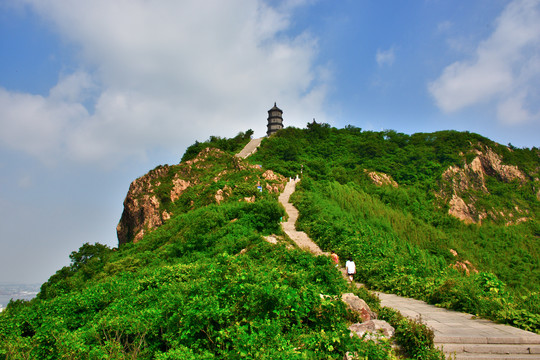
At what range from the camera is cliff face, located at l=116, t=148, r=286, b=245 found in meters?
21.4

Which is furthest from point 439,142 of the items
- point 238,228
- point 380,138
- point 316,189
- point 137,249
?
point 137,249

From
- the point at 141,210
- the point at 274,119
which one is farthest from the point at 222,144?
the point at 141,210

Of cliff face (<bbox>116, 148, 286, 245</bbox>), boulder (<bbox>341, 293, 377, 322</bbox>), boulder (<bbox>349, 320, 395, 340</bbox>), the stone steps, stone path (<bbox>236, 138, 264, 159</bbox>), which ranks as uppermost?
stone path (<bbox>236, 138, 264, 159</bbox>)

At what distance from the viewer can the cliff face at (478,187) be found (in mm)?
26812

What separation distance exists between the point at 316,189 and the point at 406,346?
19.2 meters

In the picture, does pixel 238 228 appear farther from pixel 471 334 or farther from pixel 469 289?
pixel 471 334

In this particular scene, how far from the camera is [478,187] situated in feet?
97.6

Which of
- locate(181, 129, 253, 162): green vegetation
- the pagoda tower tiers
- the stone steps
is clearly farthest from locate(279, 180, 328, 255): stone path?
the pagoda tower tiers

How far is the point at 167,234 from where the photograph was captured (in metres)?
15.9

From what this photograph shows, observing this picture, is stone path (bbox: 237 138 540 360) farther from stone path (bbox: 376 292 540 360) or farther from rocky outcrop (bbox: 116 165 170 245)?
rocky outcrop (bbox: 116 165 170 245)

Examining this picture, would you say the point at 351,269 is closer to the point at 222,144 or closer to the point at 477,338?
the point at 477,338

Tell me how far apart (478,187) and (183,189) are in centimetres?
2576

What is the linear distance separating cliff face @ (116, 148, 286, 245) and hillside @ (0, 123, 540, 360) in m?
0.13

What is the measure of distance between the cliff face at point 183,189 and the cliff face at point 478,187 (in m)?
14.3
